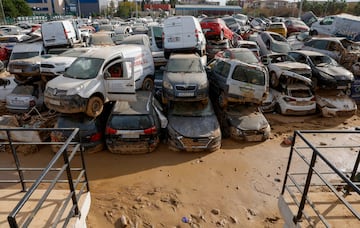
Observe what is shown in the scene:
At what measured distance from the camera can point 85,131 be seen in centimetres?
792

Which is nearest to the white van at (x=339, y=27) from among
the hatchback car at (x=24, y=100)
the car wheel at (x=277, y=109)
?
the car wheel at (x=277, y=109)

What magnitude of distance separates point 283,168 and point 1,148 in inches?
348

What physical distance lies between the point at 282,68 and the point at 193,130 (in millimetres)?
5697

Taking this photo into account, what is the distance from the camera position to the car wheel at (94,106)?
8188 mm

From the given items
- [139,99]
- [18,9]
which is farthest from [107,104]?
[18,9]

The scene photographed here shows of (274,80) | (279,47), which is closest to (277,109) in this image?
(274,80)

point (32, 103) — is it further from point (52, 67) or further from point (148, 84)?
point (148, 84)

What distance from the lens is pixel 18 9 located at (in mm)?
51625

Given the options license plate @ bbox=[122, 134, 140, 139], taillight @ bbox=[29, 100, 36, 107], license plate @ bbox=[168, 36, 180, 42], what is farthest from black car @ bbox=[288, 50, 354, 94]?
taillight @ bbox=[29, 100, 36, 107]

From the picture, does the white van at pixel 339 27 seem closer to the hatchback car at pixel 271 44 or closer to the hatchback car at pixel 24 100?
the hatchback car at pixel 271 44

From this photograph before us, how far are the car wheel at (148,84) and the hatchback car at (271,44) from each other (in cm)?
826

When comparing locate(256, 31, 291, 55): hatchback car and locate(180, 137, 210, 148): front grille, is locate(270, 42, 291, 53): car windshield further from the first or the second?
locate(180, 137, 210, 148): front grille

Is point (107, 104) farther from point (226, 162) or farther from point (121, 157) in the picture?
point (226, 162)

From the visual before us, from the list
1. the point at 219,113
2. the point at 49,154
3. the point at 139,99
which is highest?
the point at 139,99
